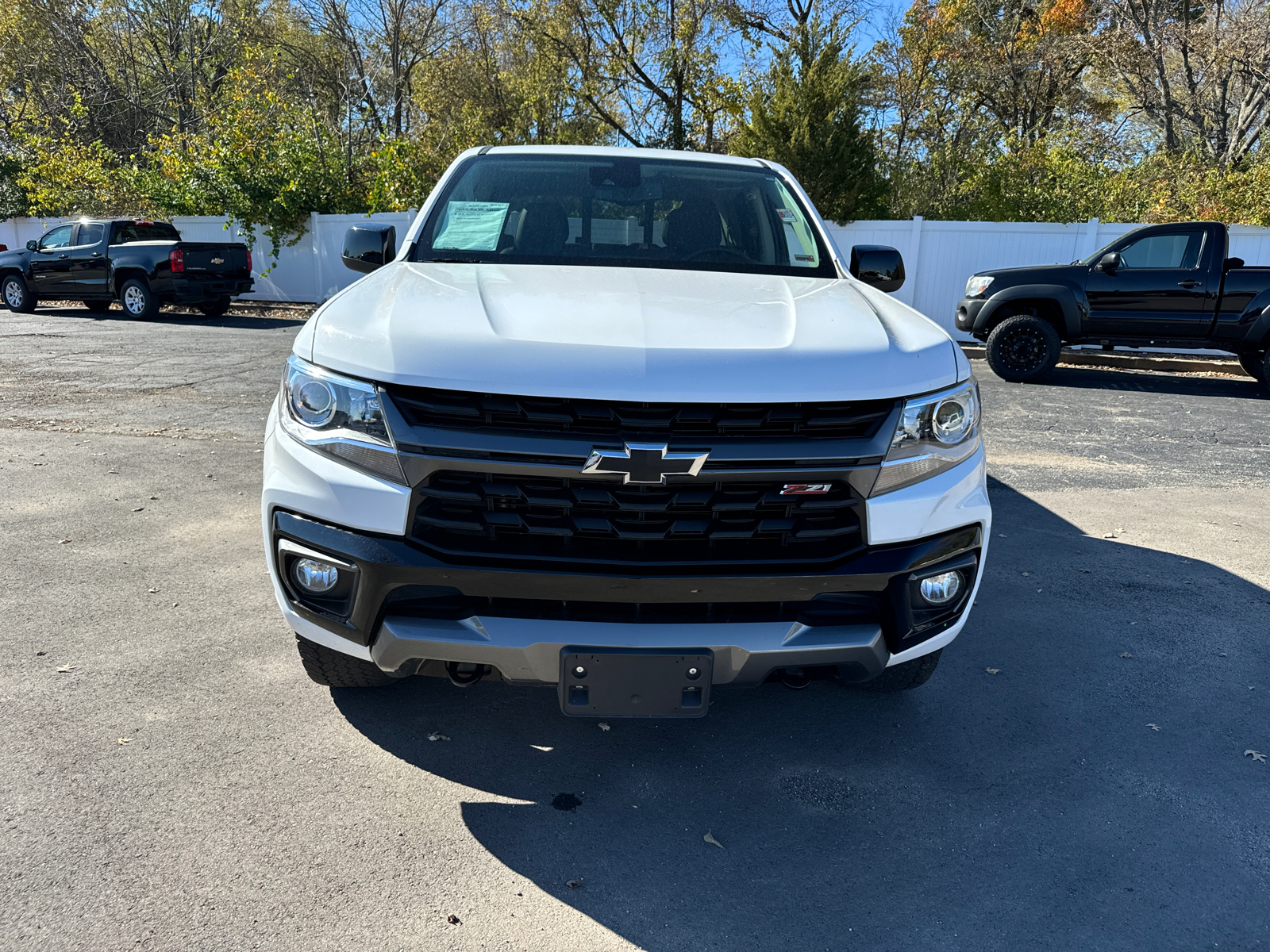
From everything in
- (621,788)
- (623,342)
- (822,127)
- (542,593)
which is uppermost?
(822,127)

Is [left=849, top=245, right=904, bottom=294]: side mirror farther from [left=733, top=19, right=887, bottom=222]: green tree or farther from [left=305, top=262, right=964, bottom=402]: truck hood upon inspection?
[left=733, top=19, right=887, bottom=222]: green tree

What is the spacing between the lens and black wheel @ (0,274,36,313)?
16969 mm

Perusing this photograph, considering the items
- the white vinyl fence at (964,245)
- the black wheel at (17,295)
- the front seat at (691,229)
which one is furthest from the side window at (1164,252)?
the black wheel at (17,295)

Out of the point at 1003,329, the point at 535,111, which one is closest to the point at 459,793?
the point at 1003,329

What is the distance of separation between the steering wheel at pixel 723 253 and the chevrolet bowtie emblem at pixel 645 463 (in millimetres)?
1544

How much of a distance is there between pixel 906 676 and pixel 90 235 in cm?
1747

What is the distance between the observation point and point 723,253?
3.58m

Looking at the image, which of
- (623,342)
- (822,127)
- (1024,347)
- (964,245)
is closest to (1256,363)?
(1024,347)

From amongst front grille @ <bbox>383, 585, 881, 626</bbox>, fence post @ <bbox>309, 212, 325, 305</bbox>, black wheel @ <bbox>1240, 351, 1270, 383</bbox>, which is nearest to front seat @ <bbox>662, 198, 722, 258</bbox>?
front grille @ <bbox>383, 585, 881, 626</bbox>

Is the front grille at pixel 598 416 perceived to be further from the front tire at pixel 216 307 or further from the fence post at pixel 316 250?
the fence post at pixel 316 250

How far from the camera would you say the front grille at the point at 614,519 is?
2.22 meters

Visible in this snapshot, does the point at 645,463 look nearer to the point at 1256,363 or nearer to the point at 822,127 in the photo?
the point at 1256,363

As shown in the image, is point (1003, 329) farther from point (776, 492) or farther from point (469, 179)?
point (776, 492)

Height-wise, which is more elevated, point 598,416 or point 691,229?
point 691,229
